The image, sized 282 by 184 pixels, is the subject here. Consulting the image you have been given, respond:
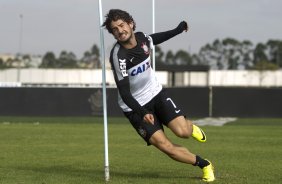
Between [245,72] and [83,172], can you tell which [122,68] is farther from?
[245,72]

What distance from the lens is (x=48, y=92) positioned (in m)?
38.4

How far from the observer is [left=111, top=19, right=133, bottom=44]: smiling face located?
29.3 ft

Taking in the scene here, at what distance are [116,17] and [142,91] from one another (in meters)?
1.05

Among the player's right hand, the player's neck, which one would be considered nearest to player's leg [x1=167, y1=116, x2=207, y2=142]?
the player's right hand

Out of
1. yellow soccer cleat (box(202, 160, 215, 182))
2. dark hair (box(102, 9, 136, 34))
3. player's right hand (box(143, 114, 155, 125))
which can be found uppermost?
dark hair (box(102, 9, 136, 34))

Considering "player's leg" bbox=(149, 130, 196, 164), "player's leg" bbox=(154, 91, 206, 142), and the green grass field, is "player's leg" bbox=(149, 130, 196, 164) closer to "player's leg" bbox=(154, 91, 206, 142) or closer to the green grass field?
"player's leg" bbox=(154, 91, 206, 142)

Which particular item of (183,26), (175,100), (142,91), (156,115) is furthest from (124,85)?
(175,100)

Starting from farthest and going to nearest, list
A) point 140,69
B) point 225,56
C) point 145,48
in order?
point 225,56 < point 145,48 < point 140,69

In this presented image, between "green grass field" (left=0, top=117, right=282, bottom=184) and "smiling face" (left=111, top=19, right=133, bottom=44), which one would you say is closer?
"smiling face" (left=111, top=19, right=133, bottom=44)

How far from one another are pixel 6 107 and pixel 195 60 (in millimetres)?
89520

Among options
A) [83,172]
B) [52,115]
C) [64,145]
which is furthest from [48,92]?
[83,172]

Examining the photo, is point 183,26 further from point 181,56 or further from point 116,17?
point 181,56

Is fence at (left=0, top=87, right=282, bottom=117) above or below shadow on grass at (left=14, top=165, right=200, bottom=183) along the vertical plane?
below

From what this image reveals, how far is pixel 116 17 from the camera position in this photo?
354 inches
